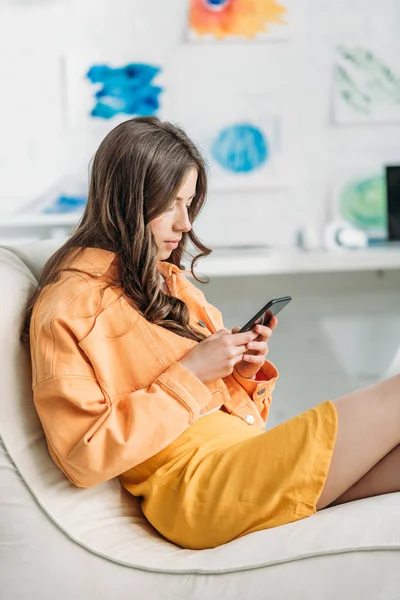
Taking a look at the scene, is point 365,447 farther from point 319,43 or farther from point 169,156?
point 319,43

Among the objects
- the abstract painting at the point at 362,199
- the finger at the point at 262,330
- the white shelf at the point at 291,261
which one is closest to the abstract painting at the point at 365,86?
the abstract painting at the point at 362,199

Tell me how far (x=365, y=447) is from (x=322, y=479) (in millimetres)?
82

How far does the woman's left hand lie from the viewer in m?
1.47

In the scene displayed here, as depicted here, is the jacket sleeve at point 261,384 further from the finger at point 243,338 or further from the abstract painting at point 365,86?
the abstract painting at point 365,86

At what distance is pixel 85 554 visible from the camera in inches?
50.6

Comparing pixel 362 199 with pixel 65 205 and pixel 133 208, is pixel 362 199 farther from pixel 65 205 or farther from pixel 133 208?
pixel 133 208

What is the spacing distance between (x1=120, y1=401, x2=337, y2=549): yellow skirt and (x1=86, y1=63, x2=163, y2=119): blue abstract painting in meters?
1.56

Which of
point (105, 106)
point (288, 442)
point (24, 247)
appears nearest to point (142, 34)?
point (105, 106)

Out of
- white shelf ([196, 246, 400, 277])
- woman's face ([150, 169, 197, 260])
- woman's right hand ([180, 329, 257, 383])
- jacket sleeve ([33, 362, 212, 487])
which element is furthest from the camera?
white shelf ([196, 246, 400, 277])

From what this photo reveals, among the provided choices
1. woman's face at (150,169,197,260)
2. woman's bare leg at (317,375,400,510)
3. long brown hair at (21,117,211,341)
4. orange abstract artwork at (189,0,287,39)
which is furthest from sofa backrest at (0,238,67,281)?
orange abstract artwork at (189,0,287,39)

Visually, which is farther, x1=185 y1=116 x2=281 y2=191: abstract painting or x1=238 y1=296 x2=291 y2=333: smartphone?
x1=185 y1=116 x2=281 y2=191: abstract painting

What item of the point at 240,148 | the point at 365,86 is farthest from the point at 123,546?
the point at 365,86

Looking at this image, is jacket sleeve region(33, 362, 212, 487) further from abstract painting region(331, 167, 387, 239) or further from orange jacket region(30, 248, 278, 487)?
abstract painting region(331, 167, 387, 239)

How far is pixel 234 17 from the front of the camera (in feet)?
8.93
